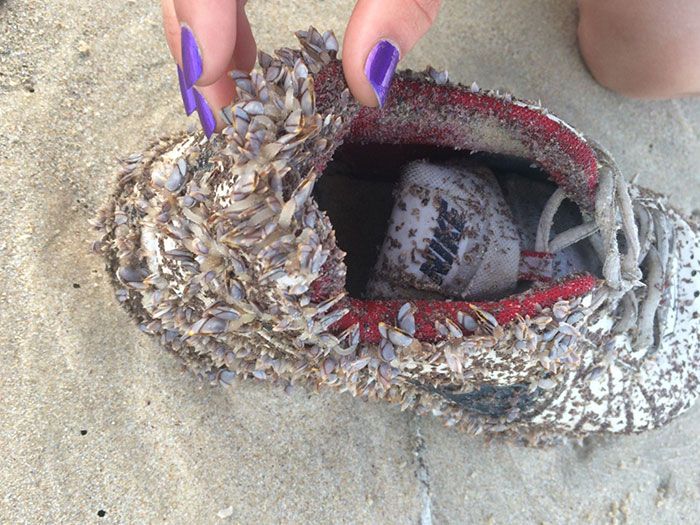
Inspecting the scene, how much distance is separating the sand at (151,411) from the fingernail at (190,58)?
548mm

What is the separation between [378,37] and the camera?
3.00ft

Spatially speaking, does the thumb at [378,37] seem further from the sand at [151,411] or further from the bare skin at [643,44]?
the bare skin at [643,44]

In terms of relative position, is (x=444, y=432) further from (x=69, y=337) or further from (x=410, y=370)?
(x=69, y=337)

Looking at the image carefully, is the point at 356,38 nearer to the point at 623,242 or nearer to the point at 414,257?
the point at 414,257

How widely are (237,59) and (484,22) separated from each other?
2.77 feet

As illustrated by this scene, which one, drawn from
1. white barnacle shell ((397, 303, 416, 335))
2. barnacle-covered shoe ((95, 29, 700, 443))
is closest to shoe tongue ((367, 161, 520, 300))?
barnacle-covered shoe ((95, 29, 700, 443))

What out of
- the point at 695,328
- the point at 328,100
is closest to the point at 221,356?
the point at 328,100

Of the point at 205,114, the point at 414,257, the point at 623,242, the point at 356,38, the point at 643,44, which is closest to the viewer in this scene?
the point at 356,38

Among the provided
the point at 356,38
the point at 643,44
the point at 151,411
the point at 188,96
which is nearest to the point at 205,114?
the point at 188,96

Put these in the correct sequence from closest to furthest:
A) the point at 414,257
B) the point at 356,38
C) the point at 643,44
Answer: the point at 356,38 < the point at 414,257 < the point at 643,44

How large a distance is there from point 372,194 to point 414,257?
0.75 ft

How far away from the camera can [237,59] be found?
121 cm

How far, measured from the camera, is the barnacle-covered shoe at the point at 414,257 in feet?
3.03

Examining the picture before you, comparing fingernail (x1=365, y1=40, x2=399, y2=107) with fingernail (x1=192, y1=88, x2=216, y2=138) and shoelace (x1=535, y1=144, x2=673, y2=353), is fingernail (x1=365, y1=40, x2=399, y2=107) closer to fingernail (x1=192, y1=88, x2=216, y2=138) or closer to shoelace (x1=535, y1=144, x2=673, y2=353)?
fingernail (x1=192, y1=88, x2=216, y2=138)
